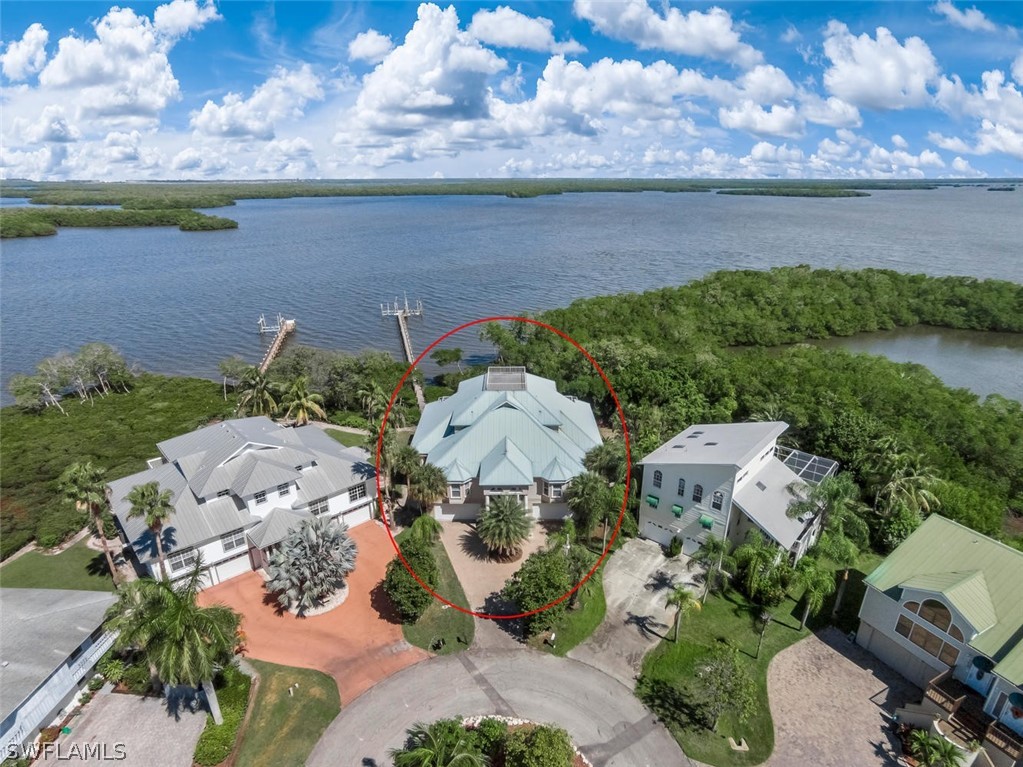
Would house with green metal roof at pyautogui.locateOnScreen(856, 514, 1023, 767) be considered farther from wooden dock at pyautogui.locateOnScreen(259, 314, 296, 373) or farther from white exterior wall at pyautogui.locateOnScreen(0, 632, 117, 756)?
wooden dock at pyautogui.locateOnScreen(259, 314, 296, 373)

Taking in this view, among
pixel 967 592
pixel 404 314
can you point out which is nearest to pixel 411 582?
pixel 967 592

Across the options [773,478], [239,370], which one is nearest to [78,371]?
[239,370]

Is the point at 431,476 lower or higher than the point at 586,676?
higher

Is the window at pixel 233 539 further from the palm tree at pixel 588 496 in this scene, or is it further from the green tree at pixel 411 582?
the palm tree at pixel 588 496

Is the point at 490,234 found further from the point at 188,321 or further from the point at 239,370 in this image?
the point at 239,370

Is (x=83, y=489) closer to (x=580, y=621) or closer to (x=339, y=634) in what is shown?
(x=339, y=634)

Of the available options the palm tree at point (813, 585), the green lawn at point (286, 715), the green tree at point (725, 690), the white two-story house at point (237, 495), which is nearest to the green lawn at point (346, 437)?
the white two-story house at point (237, 495)

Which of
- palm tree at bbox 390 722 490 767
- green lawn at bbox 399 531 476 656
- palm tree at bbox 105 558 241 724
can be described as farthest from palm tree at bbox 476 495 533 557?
palm tree at bbox 105 558 241 724
